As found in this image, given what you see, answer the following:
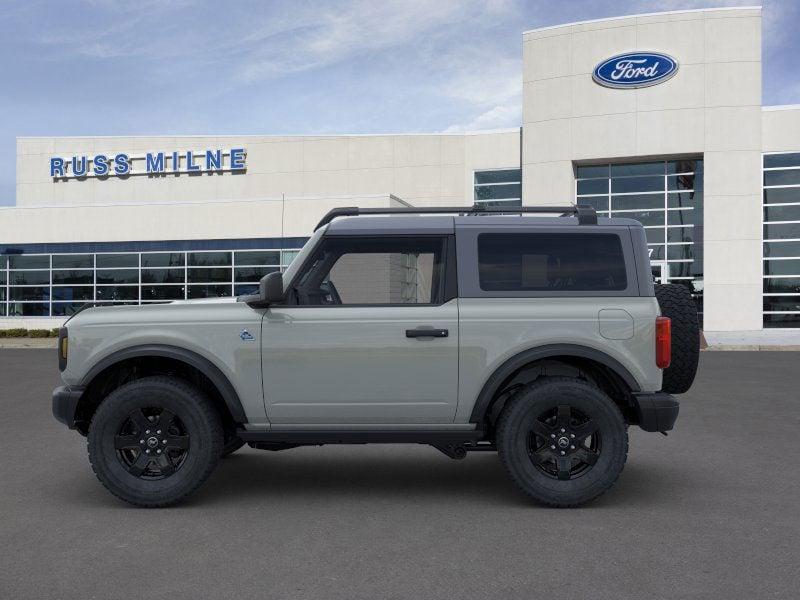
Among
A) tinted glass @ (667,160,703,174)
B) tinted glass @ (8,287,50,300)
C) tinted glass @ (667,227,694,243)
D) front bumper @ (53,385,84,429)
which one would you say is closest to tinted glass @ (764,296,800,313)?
tinted glass @ (667,227,694,243)

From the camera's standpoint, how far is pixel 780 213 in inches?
1315

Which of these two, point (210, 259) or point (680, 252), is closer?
point (680, 252)

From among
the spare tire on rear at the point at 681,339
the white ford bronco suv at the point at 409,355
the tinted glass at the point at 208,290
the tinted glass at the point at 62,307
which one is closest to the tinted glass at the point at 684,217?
the tinted glass at the point at 208,290

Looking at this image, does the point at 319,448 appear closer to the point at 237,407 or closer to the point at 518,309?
the point at 237,407

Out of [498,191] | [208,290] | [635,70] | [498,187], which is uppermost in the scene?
[635,70]

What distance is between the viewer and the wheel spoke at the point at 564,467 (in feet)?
19.1

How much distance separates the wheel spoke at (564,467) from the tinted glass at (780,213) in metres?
30.9

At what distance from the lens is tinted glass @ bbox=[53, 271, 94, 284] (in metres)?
37.7

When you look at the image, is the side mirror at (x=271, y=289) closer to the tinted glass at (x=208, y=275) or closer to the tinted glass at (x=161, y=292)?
the tinted glass at (x=208, y=275)

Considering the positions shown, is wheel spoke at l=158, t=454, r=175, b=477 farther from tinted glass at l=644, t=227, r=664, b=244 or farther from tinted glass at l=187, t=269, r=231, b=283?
tinted glass at l=644, t=227, r=664, b=244

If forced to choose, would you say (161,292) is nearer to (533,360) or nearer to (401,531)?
(533,360)

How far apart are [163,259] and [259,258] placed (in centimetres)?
452

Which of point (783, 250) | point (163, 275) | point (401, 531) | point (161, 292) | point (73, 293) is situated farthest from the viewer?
point (73, 293)

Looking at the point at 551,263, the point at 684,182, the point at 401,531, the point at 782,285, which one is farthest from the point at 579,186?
the point at 401,531
